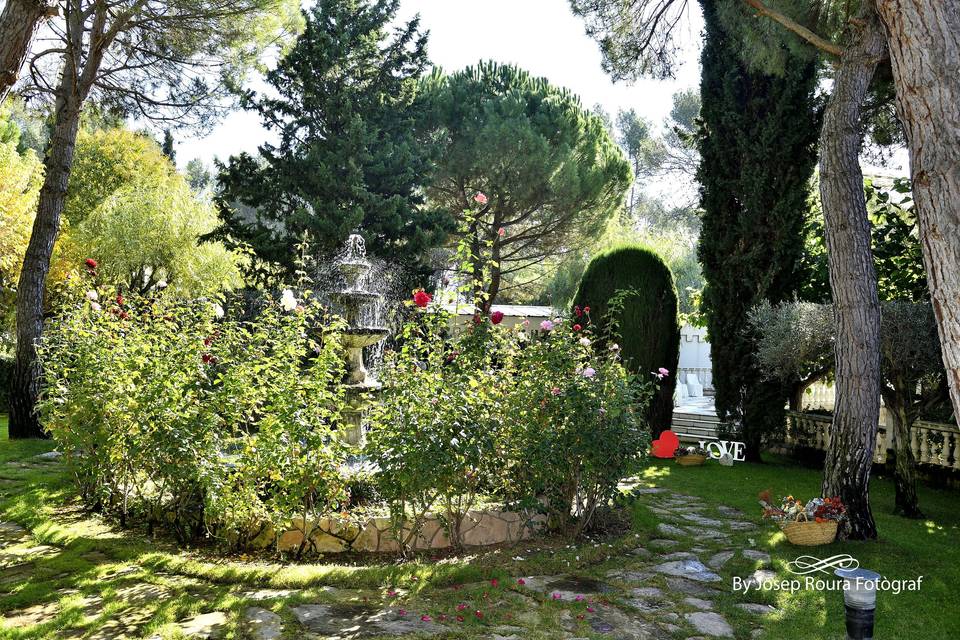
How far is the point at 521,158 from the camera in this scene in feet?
52.7

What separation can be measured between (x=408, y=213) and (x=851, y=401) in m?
10.5

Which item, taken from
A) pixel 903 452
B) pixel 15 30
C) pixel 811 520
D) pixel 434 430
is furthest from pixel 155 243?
pixel 903 452

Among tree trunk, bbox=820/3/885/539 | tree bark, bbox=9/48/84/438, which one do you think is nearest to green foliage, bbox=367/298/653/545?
tree trunk, bbox=820/3/885/539

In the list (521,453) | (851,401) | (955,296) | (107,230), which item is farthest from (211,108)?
(955,296)

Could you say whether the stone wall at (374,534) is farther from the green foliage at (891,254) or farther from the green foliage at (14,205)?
the green foliage at (14,205)

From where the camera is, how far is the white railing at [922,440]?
24.7 ft

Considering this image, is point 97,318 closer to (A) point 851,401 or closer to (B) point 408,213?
(A) point 851,401

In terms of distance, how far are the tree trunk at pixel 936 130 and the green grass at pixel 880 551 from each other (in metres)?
1.78

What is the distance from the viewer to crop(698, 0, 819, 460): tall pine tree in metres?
8.79

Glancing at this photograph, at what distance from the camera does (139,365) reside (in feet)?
15.6

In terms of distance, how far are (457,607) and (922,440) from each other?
263 inches

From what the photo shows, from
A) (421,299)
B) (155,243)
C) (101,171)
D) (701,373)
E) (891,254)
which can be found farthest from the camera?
(701,373)

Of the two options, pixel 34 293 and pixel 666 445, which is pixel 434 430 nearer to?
pixel 666 445

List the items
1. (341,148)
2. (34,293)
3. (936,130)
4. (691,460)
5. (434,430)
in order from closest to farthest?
1. (936,130)
2. (434,430)
3. (34,293)
4. (691,460)
5. (341,148)
